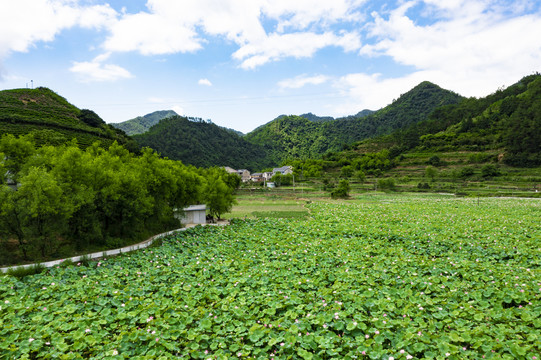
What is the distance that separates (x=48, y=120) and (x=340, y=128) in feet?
393

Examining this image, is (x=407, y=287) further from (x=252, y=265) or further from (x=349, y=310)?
(x=252, y=265)

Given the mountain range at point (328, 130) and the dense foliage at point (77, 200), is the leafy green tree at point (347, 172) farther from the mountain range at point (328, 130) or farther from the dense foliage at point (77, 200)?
the dense foliage at point (77, 200)

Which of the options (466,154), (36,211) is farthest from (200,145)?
(36,211)

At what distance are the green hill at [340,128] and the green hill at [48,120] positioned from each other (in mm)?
77463

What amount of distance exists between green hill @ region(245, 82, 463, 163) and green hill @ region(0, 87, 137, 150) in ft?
254

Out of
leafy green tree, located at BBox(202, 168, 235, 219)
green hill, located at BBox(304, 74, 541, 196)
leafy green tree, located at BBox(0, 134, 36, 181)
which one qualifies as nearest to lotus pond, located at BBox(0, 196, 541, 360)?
leafy green tree, located at BBox(202, 168, 235, 219)

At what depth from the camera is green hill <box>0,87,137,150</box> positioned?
4972cm

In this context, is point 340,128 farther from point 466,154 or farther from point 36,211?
point 36,211

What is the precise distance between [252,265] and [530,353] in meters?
9.13

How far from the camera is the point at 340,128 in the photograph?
14288cm

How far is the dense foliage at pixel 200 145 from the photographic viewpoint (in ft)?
325

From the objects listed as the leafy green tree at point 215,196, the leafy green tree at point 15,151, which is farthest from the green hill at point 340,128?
the leafy green tree at point 15,151

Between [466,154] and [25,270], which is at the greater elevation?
[466,154]

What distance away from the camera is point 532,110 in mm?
71188
